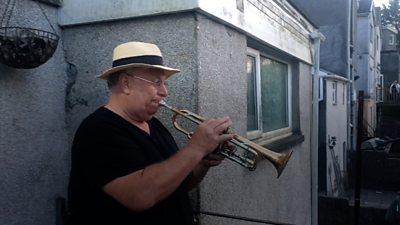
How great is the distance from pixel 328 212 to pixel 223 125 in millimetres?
9931

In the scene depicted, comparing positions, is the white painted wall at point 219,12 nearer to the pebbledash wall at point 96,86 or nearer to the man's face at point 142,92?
the pebbledash wall at point 96,86

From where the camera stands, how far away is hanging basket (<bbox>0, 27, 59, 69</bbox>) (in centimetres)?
247

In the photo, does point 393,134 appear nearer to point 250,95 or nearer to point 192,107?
point 250,95

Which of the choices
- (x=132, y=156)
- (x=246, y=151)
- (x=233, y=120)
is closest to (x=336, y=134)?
(x=233, y=120)

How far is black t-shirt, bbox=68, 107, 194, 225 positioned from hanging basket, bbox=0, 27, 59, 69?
761mm

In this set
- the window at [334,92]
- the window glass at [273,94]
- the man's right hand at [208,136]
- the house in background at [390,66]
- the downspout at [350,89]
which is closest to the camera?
the man's right hand at [208,136]

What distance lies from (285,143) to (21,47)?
11.7 feet

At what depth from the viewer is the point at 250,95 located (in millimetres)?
4594

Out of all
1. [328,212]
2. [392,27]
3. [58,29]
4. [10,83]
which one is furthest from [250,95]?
[392,27]

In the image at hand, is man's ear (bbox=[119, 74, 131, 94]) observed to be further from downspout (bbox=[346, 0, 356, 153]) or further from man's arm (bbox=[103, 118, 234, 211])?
downspout (bbox=[346, 0, 356, 153])

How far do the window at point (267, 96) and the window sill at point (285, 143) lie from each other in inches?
5.0

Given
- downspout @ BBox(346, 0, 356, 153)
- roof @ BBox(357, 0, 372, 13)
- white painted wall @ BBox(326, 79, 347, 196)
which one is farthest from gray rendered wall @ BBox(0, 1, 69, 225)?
roof @ BBox(357, 0, 372, 13)

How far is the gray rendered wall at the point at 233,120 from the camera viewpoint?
3057 mm

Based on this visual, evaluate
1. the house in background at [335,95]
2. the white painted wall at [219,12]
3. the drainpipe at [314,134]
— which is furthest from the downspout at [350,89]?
the white painted wall at [219,12]
